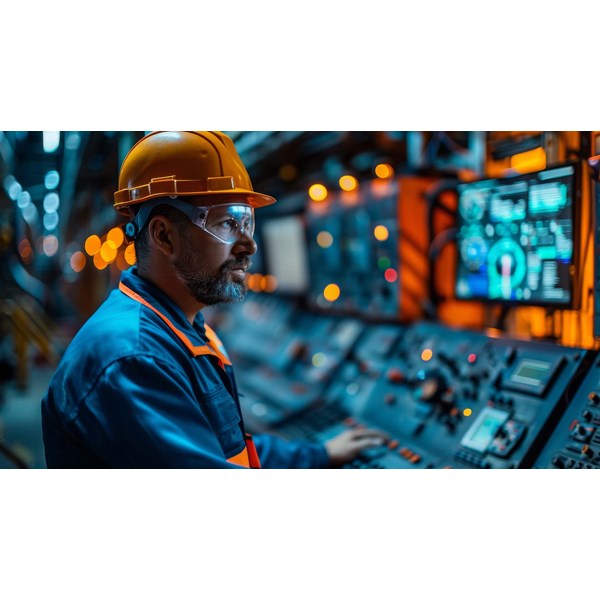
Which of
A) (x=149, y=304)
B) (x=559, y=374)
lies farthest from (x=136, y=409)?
(x=559, y=374)

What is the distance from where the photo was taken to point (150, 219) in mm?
1581

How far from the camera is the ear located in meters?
1.57

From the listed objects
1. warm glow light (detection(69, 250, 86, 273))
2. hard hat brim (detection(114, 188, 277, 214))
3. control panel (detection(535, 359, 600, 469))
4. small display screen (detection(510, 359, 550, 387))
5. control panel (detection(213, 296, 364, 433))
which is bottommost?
control panel (detection(213, 296, 364, 433))

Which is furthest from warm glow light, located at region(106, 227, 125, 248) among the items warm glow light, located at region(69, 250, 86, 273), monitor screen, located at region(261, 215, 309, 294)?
monitor screen, located at region(261, 215, 309, 294)

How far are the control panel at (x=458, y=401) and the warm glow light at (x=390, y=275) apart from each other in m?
0.39

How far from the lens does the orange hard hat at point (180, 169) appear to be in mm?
1543

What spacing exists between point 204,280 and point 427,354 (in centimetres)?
148

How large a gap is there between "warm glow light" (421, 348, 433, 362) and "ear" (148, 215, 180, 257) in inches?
60.4

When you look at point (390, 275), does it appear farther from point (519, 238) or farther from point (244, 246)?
point (244, 246)

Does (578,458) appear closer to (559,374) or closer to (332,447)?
(559,374)

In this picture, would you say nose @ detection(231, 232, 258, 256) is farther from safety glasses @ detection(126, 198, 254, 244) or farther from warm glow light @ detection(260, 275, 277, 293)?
warm glow light @ detection(260, 275, 277, 293)

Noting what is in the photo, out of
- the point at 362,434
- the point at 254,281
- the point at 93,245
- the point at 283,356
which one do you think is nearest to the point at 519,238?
the point at 362,434

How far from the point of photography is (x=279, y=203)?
4.55 metres

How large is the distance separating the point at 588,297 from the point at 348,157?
110 inches
